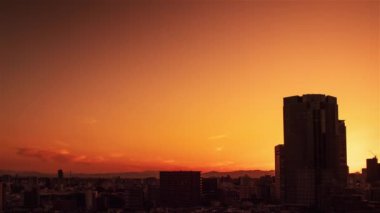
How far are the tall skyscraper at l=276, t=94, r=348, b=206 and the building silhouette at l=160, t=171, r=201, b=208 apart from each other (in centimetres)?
956

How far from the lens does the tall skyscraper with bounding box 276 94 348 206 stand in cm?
5788

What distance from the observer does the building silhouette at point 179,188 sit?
2435 inches

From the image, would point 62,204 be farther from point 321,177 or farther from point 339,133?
point 339,133

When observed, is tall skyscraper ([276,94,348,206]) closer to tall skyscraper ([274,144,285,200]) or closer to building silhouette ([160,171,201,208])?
tall skyscraper ([274,144,285,200])

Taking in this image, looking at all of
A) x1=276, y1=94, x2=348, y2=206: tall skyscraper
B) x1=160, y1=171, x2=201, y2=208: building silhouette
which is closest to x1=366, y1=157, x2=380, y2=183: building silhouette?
x1=276, y1=94, x2=348, y2=206: tall skyscraper

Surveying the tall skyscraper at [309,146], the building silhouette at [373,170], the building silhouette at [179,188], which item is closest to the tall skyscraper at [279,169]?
the tall skyscraper at [309,146]

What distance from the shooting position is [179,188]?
62.0 m

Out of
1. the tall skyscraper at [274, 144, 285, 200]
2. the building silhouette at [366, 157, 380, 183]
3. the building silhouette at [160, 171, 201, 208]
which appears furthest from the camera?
the building silhouette at [366, 157, 380, 183]

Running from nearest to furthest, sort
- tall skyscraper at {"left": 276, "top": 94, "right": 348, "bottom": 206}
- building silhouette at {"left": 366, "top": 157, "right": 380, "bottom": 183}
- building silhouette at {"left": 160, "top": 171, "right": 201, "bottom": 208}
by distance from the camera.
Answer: tall skyscraper at {"left": 276, "top": 94, "right": 348, "bottom": 206}, building silhouette at {"left": 160, "top": 171, "right": 201, "bottom": 208}, building silhouette at {"left": 366, "top": 157, "right": 380, "bottom": 183}

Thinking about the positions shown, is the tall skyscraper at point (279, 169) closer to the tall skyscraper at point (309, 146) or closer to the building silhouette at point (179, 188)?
the tall skyscraper at point (309, 146)

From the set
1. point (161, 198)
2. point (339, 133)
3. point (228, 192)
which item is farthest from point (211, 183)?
point (339, 133)

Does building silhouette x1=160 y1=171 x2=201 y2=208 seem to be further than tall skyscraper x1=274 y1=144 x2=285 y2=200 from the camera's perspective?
No

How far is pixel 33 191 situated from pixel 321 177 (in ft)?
114

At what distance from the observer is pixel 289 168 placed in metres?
61.4
